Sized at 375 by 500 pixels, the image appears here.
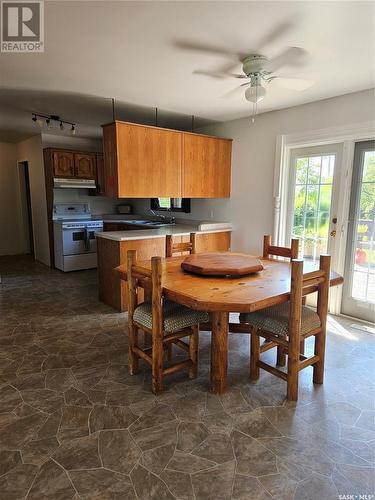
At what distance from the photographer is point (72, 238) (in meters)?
5.77

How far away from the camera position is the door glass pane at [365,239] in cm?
340

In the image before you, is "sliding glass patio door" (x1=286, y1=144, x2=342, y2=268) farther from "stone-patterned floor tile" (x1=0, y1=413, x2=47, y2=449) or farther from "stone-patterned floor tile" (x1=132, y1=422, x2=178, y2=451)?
"stone-patterned floor tile" (x1=0, y1=413, x2=47, y2=449)

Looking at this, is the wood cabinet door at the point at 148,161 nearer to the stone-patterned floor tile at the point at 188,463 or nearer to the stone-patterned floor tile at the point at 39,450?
the stone-patterned floor tile at the point at 39,450

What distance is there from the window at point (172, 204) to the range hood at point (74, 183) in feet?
4.12

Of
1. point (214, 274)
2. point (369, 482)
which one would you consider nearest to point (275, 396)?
point (369, 482)

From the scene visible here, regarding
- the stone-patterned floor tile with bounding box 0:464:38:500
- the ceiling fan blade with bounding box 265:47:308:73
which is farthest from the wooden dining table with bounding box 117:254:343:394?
the ceiling fan blade with bounding box 265:47:308:73

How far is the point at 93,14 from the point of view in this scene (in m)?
1.89

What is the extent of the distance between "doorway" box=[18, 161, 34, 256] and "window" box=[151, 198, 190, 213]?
2.94 metres

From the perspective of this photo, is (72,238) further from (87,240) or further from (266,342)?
(266,342)

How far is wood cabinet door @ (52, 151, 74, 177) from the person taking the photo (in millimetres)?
5668

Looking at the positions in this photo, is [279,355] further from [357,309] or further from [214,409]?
[357,309]

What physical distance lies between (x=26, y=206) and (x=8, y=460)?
→ 6.45m

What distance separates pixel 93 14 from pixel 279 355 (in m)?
2.78

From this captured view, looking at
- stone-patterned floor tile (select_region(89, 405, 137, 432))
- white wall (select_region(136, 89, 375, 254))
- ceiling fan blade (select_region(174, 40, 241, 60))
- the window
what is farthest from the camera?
the window
